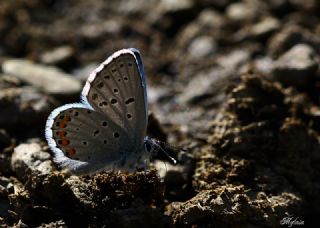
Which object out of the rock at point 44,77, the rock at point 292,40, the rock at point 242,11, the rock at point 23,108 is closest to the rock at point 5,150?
the rock at point 23,108

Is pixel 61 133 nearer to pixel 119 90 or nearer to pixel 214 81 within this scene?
pixel 119 90

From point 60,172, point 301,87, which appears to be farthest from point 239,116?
point 60,172

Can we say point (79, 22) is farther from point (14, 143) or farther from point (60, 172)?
point (60, 172)

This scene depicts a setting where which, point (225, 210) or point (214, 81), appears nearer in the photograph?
point (225, 210)

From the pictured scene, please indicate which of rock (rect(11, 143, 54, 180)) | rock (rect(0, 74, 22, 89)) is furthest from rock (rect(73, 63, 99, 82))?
rock (rect(11, 143, 54, 180))

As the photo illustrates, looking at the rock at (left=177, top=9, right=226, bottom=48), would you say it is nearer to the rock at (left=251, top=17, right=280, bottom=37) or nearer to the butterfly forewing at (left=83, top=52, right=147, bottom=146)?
the rock at (left=251, top=17, right=280, bottom=37)

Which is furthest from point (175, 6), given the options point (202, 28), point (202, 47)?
point (202, 47)
